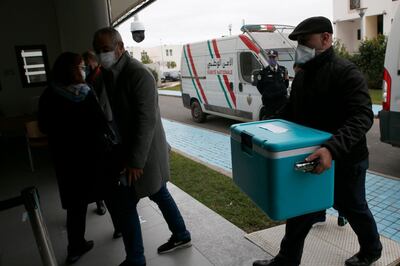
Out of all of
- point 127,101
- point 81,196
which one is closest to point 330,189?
point 127,101

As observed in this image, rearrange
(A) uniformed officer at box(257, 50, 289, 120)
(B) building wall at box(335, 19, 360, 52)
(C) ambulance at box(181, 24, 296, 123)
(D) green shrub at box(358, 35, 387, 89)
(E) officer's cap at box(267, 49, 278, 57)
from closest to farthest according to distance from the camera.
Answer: (A) uniformed officer at box(257, 50, 289, 120) → (E) officer's cap at box(267, 49, 278, 57) → (C) ambulance at box(181, 24, 296, 123) → (D) green shrub at box(358, 35, 387, 89) → (B) building wall at box(335, 19, 360, 52)

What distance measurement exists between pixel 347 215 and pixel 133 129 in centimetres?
159

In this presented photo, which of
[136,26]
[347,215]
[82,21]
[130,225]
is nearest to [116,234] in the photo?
[130,225]

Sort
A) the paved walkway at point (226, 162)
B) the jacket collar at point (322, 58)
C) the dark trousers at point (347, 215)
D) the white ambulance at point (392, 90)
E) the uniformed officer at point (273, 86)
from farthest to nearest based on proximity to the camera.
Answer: the uniformed officer at point (273, 86)
the white ambulance at point (392, 90)
the paved walkway at point (226, 162)
the dark trousers at point (347, 215)
the jacket collar at point (322, 58)

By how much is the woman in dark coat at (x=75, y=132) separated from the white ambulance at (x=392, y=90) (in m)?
3.81

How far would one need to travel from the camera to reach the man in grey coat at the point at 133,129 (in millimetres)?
2379

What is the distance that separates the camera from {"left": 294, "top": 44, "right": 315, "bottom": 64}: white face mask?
2.12 meters

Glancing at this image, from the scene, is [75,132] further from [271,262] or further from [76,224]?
[271,262]

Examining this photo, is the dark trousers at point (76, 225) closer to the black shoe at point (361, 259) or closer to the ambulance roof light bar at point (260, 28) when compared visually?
the black shoe at point (361, 259)

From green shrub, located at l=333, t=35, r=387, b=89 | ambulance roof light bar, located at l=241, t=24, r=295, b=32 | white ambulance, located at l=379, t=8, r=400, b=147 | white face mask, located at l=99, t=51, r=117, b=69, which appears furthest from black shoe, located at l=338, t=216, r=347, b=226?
green shrub, located at l=333, t=35, r=387, b=89

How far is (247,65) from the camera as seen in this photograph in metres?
8.20

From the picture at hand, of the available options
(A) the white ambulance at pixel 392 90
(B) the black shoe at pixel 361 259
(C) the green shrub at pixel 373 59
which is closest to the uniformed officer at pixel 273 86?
(A) the white ambulance at pixel 392 90

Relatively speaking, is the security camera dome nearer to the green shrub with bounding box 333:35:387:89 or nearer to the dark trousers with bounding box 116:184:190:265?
the green shrub with bounding box 333:35:387:89

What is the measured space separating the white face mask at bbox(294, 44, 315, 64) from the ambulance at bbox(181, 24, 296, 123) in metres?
5.45
